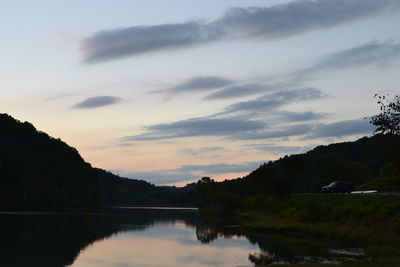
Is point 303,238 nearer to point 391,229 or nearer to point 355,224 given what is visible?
point 355,224

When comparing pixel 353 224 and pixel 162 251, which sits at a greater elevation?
pixel 353 224

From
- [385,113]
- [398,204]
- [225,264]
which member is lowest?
[225,264]

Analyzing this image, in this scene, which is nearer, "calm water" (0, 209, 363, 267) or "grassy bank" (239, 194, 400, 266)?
"grassy bank" (239, 194, 400, 266)

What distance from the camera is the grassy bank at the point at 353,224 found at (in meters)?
46.9

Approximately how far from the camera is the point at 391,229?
5256 centimetres

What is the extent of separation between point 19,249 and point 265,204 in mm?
82085

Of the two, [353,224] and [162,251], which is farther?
[353,224]

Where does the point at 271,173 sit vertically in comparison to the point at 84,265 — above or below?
above

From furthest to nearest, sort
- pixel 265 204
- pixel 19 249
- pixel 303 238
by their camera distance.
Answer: pixel 265 204 → pixel 303 238 → pixel 19 249

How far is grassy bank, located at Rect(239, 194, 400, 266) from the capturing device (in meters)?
46.9

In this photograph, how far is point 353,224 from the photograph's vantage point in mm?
61656

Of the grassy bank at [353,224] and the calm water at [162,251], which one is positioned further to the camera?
the calm water at [162,251]

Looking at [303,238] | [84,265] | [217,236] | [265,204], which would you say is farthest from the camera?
[265,204]

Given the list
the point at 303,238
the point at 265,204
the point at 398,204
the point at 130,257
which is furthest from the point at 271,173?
the point at 130,257
